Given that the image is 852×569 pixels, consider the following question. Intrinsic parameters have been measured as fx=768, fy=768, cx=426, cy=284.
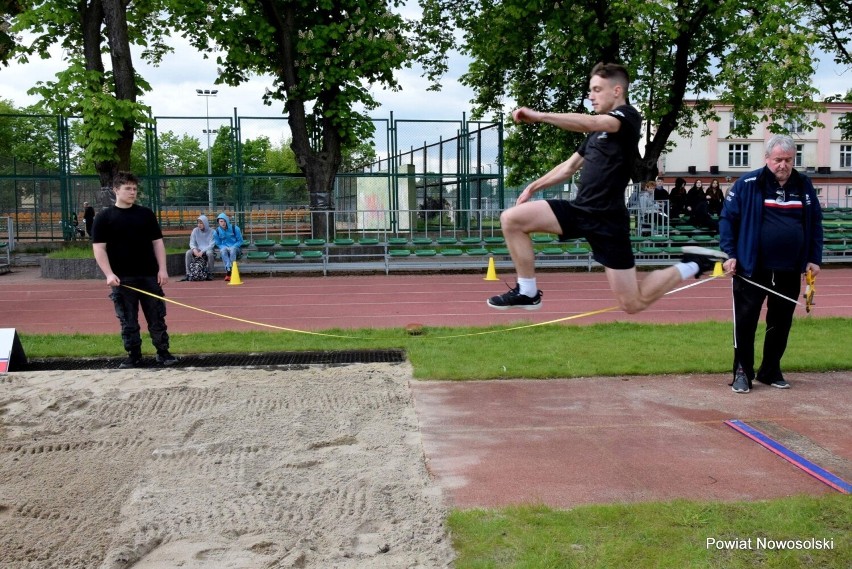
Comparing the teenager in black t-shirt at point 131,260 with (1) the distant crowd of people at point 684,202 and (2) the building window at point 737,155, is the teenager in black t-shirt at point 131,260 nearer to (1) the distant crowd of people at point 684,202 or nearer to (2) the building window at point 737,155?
(1) the distant crowd of people at point 684,202

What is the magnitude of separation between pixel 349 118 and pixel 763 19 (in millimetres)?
11379

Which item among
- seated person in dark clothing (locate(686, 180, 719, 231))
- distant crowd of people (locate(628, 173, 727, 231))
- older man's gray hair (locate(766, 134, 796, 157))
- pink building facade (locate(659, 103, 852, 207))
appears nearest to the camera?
older man's gray hair (locate(766, 134, 796, 157))

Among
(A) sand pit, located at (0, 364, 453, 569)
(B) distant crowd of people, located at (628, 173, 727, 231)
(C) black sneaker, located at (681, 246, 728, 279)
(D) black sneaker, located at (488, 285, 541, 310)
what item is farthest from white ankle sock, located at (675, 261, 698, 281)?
(B) distant crowd of people, located at (628, 173, 727, 231)

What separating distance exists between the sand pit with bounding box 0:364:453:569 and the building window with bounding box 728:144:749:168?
6195cm

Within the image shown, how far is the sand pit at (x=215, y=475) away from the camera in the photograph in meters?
4.12

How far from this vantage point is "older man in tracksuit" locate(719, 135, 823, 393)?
289 inches

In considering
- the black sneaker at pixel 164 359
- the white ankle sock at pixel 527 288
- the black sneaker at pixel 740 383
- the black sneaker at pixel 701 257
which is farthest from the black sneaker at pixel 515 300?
the black sneaker at pixel 164 359

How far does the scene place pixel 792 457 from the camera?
5586mm

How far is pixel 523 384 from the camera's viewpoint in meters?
7.97

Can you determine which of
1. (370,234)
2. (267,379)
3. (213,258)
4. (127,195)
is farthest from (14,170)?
(267,379)

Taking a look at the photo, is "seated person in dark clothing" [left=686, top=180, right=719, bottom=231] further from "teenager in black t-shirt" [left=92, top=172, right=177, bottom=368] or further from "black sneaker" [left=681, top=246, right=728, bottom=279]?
"teenager in black t-shirt" [left=92, top=172, right=177, bottom=368]

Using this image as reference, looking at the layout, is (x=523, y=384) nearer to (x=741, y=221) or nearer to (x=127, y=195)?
(x=741, y=221)

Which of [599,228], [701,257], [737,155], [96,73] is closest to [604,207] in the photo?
[599,228]

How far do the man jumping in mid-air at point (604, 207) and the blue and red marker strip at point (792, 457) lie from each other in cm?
156
